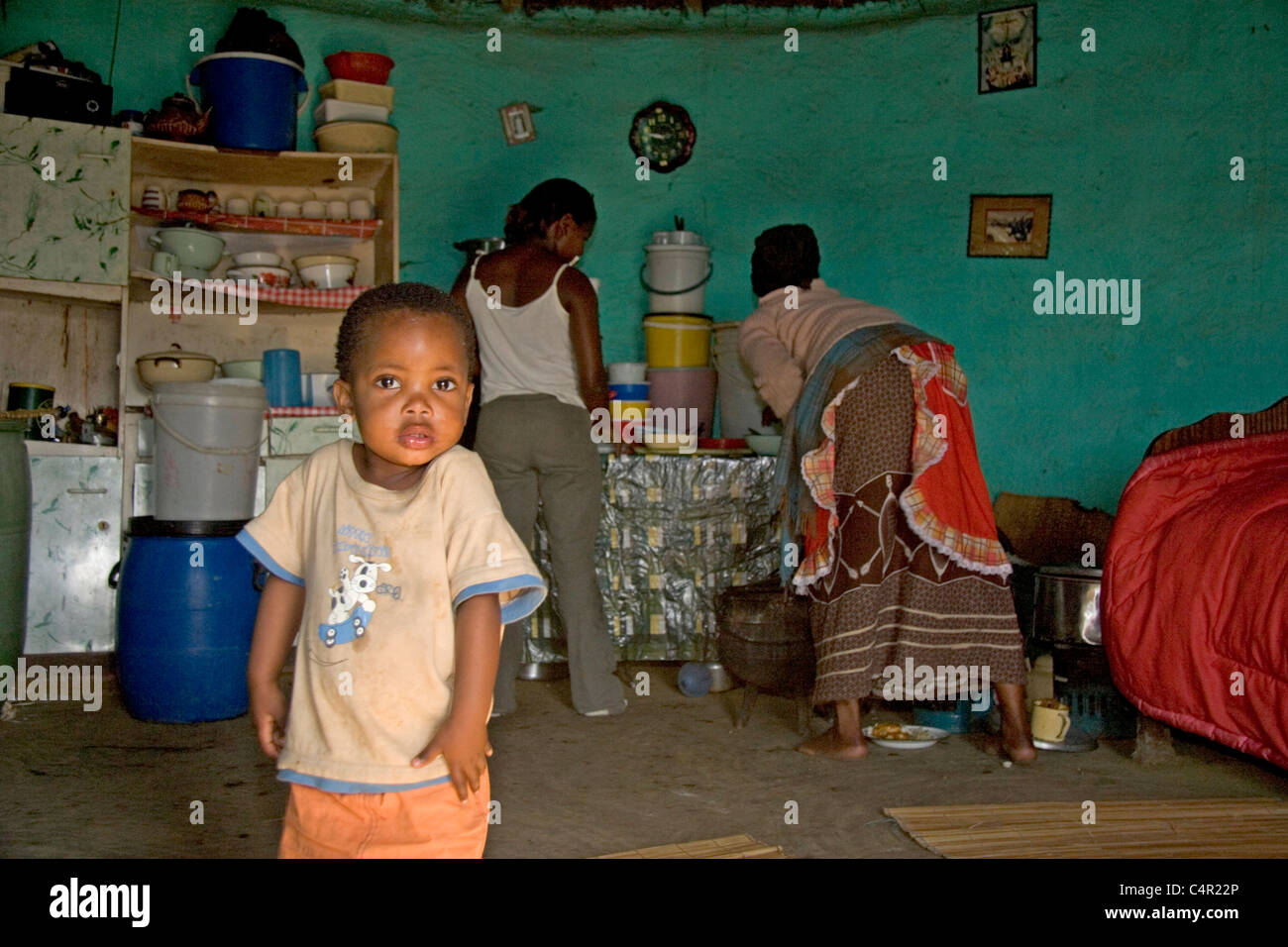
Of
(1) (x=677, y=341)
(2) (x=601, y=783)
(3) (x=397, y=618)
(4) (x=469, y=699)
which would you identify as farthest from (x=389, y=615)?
(1) (x=677, y=341)

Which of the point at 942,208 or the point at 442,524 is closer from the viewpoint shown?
the point at 442,524

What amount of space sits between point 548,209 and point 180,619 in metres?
1.88

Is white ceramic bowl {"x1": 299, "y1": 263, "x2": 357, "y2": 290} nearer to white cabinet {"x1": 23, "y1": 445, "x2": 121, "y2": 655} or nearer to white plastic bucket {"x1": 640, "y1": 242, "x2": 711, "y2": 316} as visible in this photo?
white cabinet {"x1": 23, "y1": 445, "x2": 121, "y2": 655}

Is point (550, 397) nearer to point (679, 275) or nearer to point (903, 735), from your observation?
point (679, 275)

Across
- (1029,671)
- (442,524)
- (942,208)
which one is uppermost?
(942,208)

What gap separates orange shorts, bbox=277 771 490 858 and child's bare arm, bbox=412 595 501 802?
0.04 meters

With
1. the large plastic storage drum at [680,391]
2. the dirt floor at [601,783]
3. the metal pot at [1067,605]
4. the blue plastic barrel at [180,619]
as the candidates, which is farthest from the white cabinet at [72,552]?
the metal pot at [1067,605]

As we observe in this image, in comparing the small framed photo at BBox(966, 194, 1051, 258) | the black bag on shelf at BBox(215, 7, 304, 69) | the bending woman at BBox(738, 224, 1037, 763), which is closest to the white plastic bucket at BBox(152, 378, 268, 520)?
the black bag on shelf at BBox(215, 7, 304, 69)

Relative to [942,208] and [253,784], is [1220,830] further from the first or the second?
[942,208]

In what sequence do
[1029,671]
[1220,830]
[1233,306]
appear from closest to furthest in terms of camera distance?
[1220,830], [1029,671], [1233,306]

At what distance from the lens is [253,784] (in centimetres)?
283

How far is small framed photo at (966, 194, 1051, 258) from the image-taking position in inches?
190

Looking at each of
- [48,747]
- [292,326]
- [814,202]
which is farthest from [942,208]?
[48,747]
